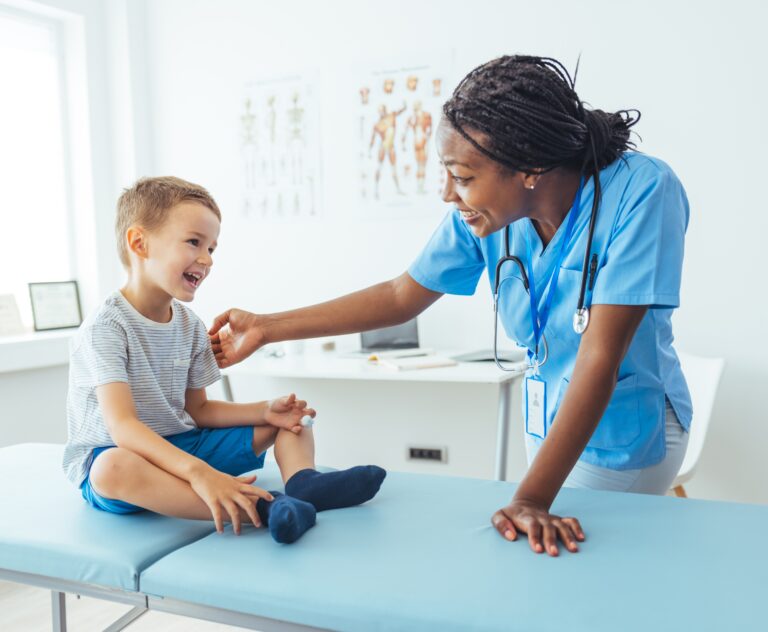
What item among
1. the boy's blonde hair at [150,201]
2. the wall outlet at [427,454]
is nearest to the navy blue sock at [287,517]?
the boy's blonde hair at [150,201]

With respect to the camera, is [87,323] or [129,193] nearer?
[87,323]

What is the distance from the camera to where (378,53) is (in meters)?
3.06

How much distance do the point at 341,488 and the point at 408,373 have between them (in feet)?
4.08

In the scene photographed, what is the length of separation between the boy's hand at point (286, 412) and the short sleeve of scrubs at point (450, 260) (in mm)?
360

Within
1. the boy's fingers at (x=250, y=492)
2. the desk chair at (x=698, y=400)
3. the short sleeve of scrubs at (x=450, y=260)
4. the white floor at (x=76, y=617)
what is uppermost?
the short sleeve of scrubs at (x=450, y=260)

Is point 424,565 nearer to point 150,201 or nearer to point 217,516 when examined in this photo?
point 217,516

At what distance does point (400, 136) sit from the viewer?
120 inches

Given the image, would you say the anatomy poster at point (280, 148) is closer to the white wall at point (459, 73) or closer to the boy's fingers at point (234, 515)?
the white wall at point (459, 73)

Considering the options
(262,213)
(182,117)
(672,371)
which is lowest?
(672,371)

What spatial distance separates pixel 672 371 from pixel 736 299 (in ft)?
4.73

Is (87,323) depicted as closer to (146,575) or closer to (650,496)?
(146,575)

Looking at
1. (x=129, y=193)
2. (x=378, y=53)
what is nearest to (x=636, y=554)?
(x=129, y=193)

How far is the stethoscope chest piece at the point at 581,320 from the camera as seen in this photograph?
1.15 metres

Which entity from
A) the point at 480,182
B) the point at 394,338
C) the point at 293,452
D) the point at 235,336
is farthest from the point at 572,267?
the point at 394,338
